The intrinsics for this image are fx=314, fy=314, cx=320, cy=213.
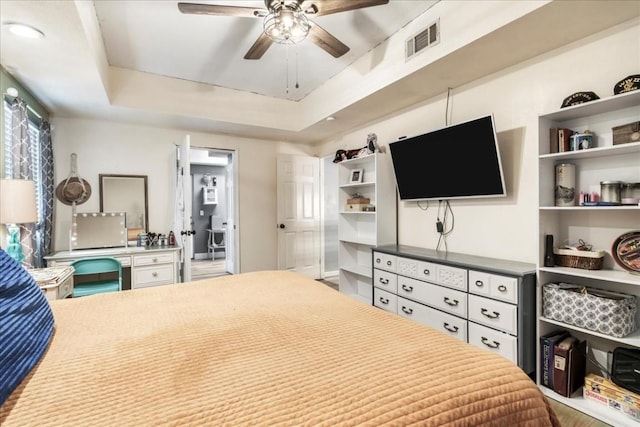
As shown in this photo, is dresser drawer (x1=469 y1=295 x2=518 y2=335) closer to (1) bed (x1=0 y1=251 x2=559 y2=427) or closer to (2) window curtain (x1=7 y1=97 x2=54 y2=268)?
(1) bed (x1=0 y1=251 x2=559 y2=427)

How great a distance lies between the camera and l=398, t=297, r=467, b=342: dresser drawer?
245 centimetres

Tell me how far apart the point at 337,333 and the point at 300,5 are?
6.25ft

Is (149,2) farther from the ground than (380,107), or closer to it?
farther from the ground

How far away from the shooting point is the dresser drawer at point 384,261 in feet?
10.2

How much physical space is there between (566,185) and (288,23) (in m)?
2.10

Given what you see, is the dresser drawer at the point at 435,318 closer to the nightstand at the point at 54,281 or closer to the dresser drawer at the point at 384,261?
the dresser drawer at the point at 384,261

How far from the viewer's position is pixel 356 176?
406cm

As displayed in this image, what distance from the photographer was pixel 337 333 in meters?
1.20

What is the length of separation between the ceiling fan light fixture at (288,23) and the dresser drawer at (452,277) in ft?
6.74

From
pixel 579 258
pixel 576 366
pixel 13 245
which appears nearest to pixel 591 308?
pixel 579 258

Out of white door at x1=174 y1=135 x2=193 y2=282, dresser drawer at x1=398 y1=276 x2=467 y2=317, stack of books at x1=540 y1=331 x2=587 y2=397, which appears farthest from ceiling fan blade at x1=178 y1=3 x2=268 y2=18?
stack of books at x1=540 y1=331 x2=587 y2=397

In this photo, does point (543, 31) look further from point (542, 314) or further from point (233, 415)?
point (233, 415)

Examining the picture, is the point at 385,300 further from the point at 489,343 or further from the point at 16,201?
the point at 16,201

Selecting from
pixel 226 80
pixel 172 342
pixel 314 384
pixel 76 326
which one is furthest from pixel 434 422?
pixel 226 80
